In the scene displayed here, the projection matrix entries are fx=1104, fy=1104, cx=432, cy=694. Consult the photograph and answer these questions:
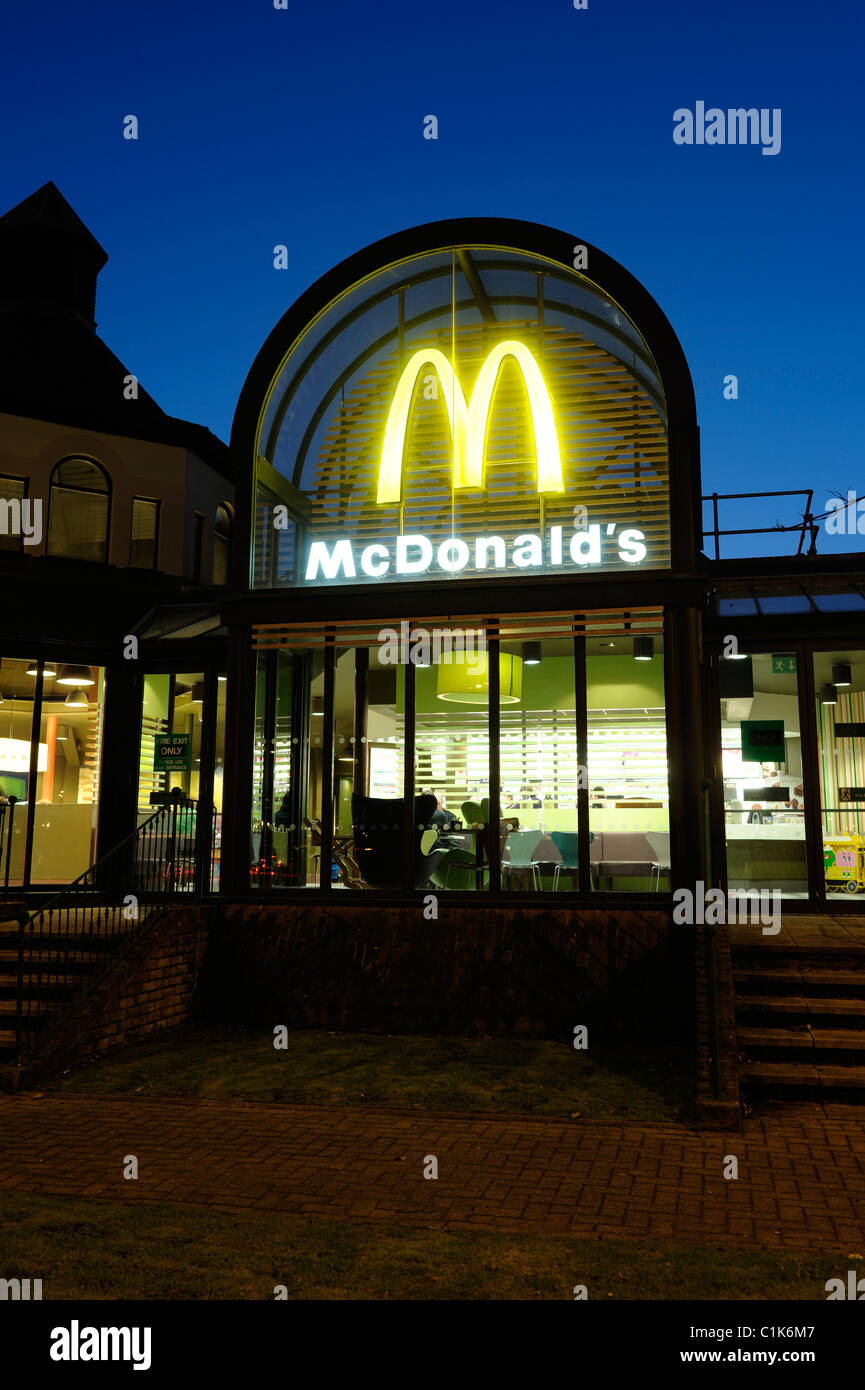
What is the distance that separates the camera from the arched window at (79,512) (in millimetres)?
15062

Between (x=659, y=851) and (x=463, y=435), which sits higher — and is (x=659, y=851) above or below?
below

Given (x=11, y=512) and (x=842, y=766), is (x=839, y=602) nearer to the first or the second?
(x=842, y=766)

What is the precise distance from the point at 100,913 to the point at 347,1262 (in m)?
7.66

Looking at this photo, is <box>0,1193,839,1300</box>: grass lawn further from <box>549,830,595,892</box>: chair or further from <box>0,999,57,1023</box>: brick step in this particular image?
<box>549,830,595,892</box>: chair

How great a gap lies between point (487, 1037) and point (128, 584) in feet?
A: 27.6

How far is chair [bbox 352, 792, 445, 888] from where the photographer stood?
10422 mm

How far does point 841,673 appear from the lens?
12.2 m

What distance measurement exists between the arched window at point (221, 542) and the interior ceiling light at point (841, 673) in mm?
9296

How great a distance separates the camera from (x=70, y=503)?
1516 cm

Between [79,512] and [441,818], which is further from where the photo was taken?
[79,512]
